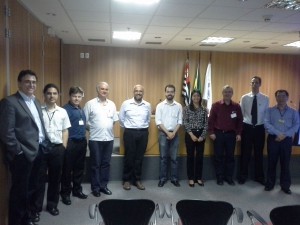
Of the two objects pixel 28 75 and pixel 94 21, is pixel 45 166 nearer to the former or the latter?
pixel 28 75

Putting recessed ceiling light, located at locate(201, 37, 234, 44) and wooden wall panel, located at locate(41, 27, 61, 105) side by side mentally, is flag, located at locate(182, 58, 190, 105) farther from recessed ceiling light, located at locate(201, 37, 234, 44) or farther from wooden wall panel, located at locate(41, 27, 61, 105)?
wooden wall panel, located at locate(41, 27, 61, 105)

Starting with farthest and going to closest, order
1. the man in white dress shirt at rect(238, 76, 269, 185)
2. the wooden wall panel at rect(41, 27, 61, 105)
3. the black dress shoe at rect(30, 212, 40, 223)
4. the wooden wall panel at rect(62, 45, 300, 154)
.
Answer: the wooden wall panel at rect(62, 45, 300, 154), the wooden wall panel at rect(41, 27, 61, 105), the man in white dress shirt at rect(238, 76, 269, 185), the black dress shoe at rect(30, 212, 40, 223)

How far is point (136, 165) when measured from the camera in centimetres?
449

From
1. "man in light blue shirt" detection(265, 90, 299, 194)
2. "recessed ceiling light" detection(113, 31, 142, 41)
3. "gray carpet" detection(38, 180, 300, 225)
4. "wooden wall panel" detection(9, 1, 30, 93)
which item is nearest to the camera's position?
"wooden wall panel" detection(9, 1, 30, 93)

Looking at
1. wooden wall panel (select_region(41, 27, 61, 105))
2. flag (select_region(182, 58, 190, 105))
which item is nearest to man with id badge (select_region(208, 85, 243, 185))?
wooden wall panel (select_region(41, 27, 61, 105))

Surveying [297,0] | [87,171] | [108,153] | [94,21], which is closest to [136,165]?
[108,153]

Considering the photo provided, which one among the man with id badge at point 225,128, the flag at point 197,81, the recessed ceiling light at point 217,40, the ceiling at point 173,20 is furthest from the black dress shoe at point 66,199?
the flag at point 197,81

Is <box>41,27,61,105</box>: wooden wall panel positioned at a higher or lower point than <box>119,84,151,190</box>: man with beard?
higher

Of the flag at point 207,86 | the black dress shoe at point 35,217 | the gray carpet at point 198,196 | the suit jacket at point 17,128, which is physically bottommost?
the gray carpet at point 198,196

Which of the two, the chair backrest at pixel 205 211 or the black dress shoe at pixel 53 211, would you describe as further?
the black dress shoe at pixel 53 211

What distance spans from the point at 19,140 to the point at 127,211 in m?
1.40

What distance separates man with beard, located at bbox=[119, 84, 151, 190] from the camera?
171 inches

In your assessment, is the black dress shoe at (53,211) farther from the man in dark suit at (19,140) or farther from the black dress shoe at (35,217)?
the man in dark suit at (19,140)

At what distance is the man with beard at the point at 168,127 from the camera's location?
4.51 meters
